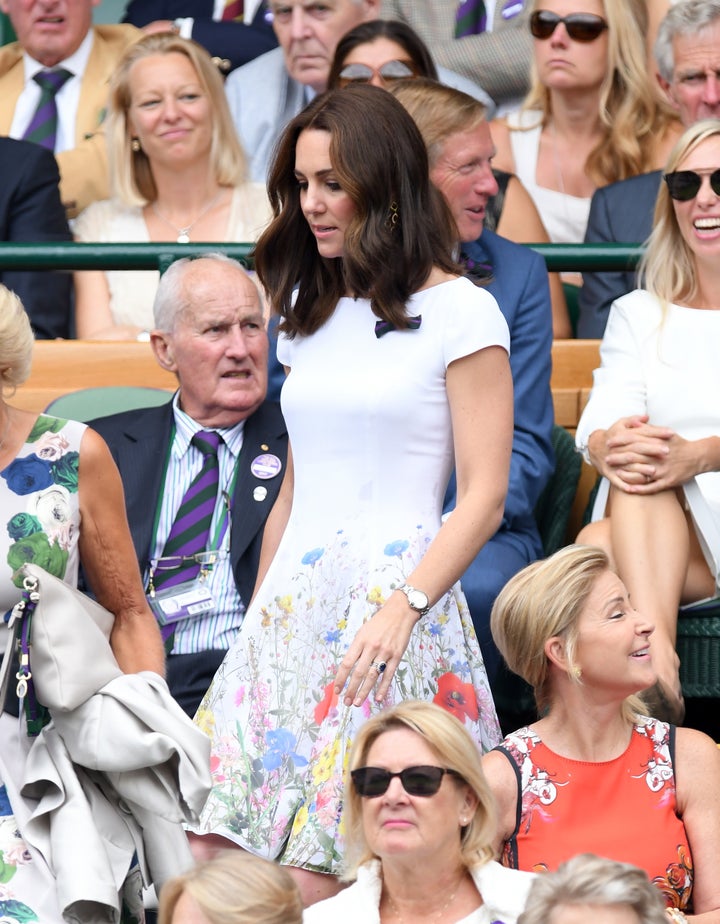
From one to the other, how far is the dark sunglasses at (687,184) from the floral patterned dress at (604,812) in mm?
1741

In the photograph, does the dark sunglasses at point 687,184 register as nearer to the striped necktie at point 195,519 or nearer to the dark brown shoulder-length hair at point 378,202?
the dark brown shoulder-length hair at point 378,202

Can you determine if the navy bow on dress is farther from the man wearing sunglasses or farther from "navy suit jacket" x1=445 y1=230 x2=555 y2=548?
the man wearing sunglasses

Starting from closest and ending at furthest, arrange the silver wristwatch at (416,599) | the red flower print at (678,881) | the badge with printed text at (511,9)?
the silver wristwatch at (416,599) → the red flower print at (678,881) → the badge with printed text at (511,9)

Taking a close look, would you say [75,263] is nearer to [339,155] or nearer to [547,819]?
[339,155]

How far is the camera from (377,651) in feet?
11.6

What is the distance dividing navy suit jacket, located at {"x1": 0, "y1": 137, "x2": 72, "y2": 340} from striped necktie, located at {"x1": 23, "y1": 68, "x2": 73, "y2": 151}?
30.3 inches

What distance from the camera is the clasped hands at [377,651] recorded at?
3.53 metres

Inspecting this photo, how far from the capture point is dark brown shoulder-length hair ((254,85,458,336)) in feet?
12.7

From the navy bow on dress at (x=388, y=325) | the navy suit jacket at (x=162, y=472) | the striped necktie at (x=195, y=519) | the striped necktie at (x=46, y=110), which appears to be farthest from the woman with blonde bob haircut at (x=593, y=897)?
the striped necktie at (x=46, y=110)

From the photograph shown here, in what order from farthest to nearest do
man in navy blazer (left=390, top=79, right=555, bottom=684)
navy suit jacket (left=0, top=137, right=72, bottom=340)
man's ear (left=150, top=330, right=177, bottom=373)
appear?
navy suit jacket (left=0, top=137, right=72, bottom=340), man's ear (left=150, top=330, right=177, bottom=373), man in navy blazer (left=390, top=79, right=555, bottom=684)

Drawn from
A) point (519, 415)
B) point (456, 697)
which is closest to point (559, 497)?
point (519, 415)

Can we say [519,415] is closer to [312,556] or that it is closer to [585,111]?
[312,556]

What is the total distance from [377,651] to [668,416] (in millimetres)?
1753

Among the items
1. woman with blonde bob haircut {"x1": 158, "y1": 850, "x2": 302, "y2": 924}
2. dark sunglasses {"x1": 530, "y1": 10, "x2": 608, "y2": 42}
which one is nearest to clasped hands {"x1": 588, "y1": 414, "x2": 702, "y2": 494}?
woman with blonde bob haircut {"x1": 158, "y1": 850, "x2": 302, "y2": 924}
